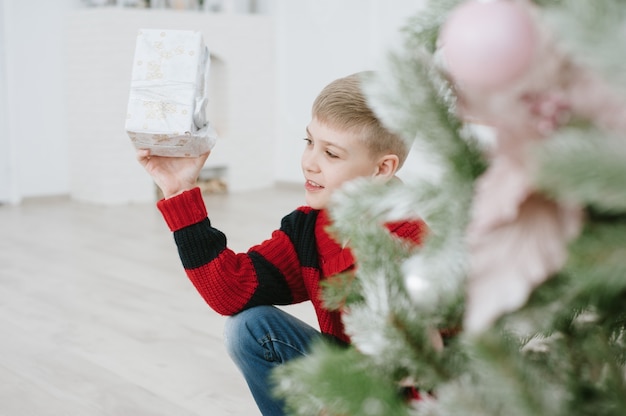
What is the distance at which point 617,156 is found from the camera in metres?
0.36

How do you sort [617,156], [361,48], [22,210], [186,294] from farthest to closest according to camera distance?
[361,48] < [22,210] < [186,294] < [617,156]

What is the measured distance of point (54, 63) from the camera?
14.4 feet

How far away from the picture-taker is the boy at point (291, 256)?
1.07 meters

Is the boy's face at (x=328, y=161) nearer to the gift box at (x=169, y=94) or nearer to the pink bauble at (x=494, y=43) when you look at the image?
the gift box at (x=169, y=94)

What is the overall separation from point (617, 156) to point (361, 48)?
4.33m

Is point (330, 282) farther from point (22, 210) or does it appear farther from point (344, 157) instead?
point (22, 210)

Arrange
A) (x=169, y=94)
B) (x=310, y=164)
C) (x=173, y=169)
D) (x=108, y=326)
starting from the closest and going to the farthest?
(x=169, y=94) → (x=173, y=169) → (x=310, y=164) → (x=108, y=326)

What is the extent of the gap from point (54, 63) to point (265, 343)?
3.79 metres

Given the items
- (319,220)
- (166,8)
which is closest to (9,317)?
(319,220)

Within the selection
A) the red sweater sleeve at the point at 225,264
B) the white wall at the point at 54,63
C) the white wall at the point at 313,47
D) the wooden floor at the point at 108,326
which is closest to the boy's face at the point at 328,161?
the red sweater sleeve at the point at 225,264

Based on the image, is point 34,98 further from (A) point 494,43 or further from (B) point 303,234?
(A) point 494,43

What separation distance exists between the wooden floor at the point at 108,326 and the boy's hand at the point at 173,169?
2.18ft

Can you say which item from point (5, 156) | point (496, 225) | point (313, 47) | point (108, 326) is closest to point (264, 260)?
point (496, 225)

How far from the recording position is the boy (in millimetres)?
1065
